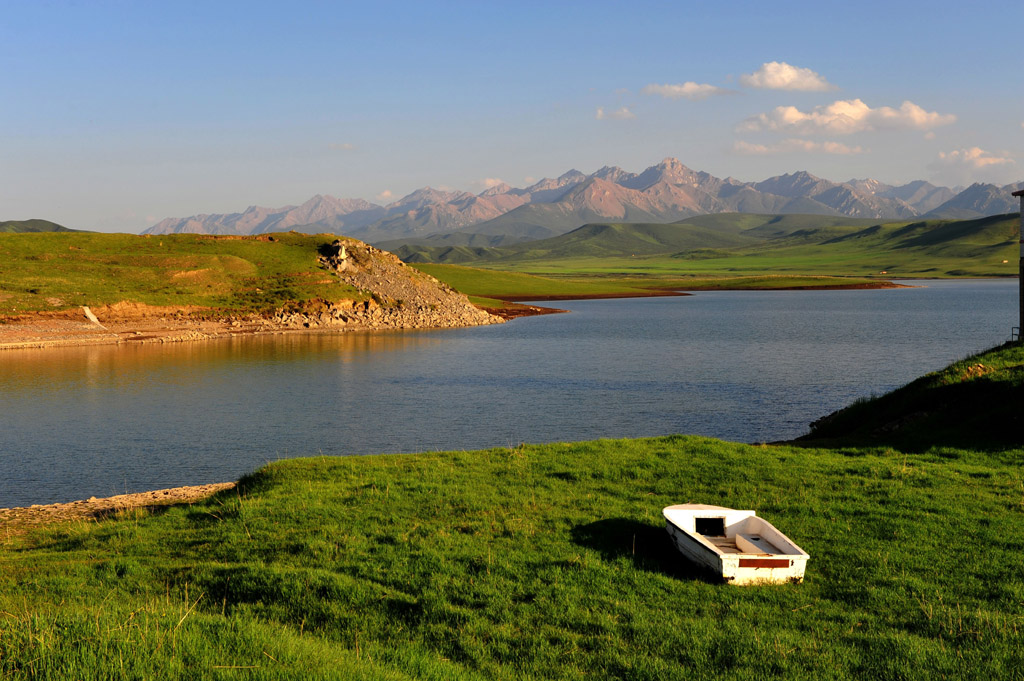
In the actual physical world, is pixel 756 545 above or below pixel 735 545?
above

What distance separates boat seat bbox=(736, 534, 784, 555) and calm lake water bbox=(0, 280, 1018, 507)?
22028 mm

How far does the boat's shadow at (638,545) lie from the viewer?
52.6ft

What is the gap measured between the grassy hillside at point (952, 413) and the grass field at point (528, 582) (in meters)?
4.40

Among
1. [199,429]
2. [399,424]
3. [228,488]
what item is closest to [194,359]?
[199,429]

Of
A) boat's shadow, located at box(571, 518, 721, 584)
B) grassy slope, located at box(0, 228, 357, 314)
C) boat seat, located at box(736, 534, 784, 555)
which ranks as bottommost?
boat's shadow, located at box(571, 518, 721, 584)

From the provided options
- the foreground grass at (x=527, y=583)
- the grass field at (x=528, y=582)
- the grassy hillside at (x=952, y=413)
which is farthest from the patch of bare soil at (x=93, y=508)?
the grassy hillside at (x=952, y=413)

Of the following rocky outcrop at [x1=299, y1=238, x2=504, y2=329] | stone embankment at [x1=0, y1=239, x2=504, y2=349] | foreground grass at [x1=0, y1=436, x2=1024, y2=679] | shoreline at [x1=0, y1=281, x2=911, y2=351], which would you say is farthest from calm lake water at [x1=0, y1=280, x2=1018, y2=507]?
foreground grass at [x1=0, y1=436, x2=1024, y2=679]

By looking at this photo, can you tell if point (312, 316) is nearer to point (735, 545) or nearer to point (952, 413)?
point (952, 413)

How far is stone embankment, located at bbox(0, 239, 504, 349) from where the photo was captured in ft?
316

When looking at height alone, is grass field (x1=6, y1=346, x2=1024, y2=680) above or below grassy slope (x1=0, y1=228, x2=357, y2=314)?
below

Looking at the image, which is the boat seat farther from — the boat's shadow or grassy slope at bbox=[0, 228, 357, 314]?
grassy slope at bbox=[0, 228, 357, 314]

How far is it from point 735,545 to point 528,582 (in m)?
5.46

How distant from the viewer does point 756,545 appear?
1669 cm

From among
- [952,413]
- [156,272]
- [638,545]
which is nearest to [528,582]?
[638,545]
